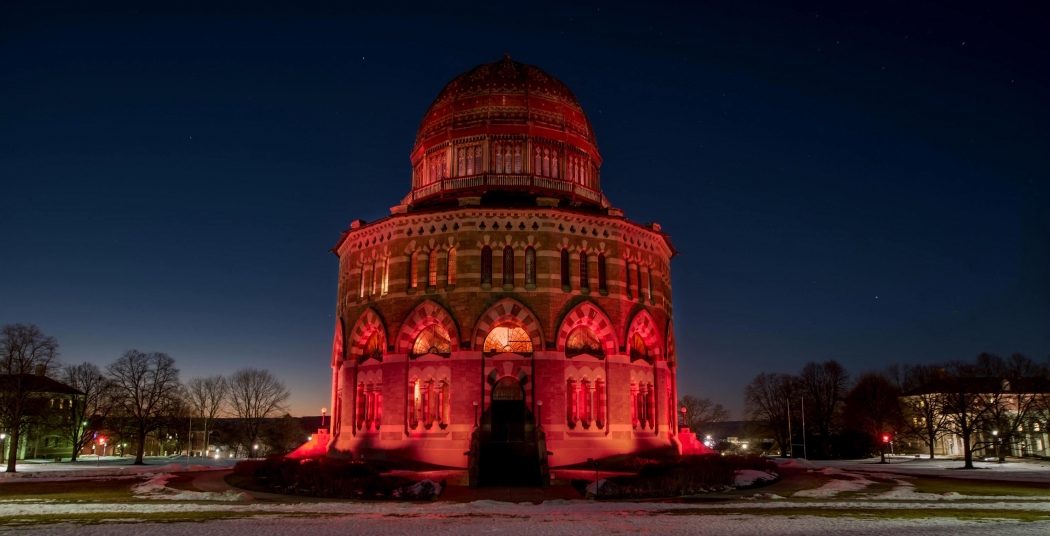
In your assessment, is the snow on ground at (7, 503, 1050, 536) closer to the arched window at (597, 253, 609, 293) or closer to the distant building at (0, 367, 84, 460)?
the arched window at (597, 253, 609, 293)

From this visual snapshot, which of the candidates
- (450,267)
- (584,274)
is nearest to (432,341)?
(450,267)

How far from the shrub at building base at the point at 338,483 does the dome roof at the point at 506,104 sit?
25.3 metres

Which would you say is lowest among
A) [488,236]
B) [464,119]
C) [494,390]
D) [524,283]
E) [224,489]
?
[224,489]

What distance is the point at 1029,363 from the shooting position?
74.8m

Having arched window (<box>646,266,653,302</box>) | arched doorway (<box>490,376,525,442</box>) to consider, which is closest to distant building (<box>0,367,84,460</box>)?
arched doorway (<box>490,376,525,442</box>)

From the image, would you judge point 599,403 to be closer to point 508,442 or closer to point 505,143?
point 508,442

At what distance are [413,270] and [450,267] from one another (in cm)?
247

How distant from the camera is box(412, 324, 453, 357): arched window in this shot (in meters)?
42.3

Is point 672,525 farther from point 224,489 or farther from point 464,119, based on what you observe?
point 464,119

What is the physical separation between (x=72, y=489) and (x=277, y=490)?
9360mm

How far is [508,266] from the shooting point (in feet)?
140

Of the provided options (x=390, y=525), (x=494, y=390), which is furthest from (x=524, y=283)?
(x=390, y=525)

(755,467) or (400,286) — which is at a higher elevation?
(400,286)

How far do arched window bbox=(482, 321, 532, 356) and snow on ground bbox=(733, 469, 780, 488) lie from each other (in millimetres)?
12909
